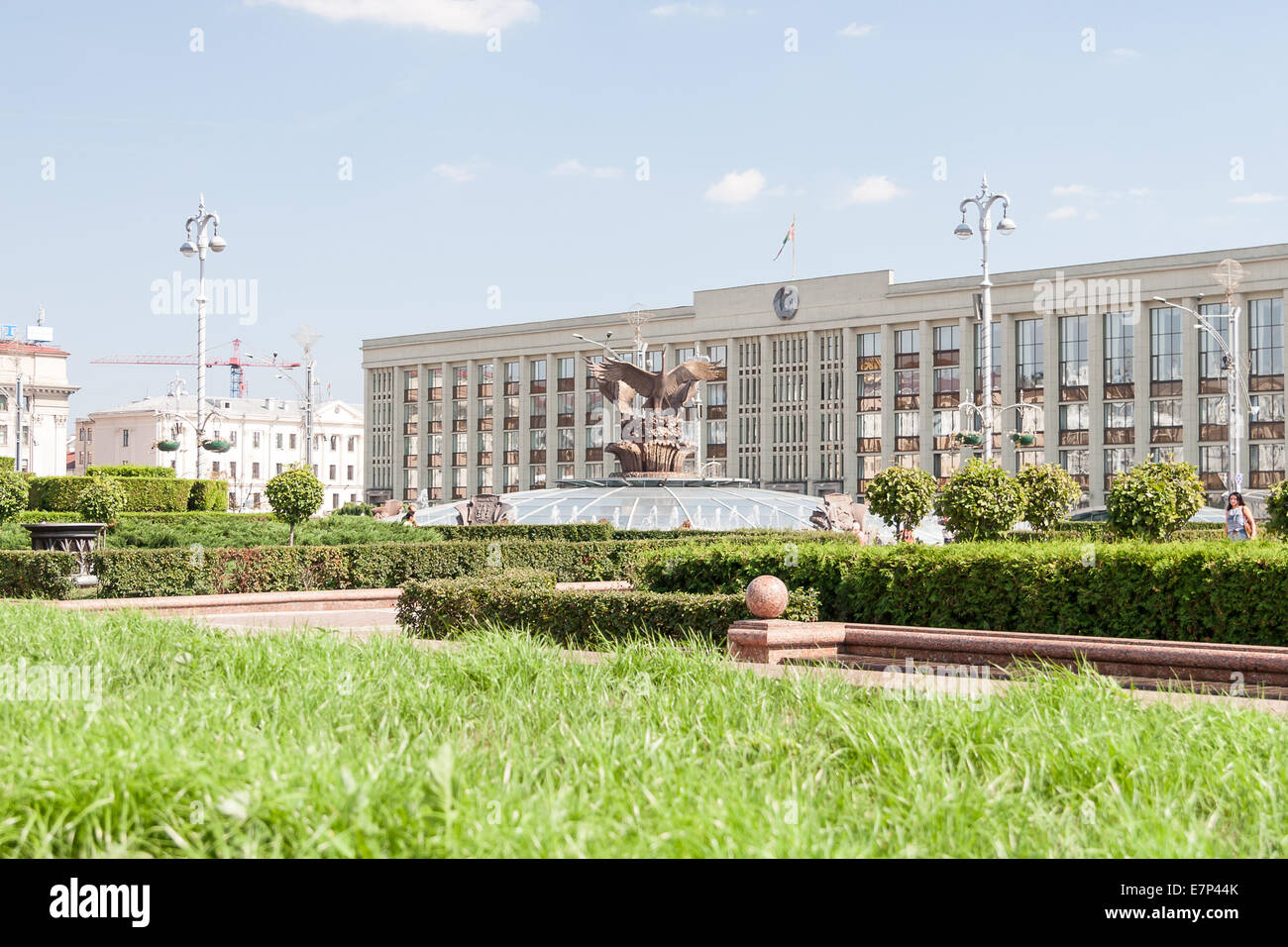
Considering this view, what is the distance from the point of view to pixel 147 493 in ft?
123

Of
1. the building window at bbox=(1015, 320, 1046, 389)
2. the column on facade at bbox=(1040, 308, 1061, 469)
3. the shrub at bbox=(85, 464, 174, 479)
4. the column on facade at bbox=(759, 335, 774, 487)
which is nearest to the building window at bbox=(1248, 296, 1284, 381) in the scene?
the column on facade at bbox=(1040, 308, 1061, 469)

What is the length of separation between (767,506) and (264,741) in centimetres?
3161

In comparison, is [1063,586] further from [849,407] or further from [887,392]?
[849,407]

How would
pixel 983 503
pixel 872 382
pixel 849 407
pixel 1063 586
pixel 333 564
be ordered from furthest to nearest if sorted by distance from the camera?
1. pixel 849 407
2. pixel 872 382
3. pixel 333 564
4. pixel 983 503
5. pixel 1063 586

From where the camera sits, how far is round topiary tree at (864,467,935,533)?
2112cm

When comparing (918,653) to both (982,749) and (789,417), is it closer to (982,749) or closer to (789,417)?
(982,749)

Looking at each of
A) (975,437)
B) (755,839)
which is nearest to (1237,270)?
(975,437)

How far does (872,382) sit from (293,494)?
4945cm

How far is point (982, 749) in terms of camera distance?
5.70 metres

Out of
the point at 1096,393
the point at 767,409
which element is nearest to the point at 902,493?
the point at 1096,393

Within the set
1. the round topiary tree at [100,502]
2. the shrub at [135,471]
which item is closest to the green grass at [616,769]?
the round topiary tree at [100,502]

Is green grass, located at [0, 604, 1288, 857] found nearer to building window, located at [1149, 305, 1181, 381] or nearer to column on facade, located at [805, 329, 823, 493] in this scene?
building window, located at [1149, 305, 1181, 381]

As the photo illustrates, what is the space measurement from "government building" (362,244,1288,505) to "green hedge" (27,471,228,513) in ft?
80.2

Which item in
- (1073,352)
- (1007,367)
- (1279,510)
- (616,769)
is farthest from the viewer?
(1007,367)
